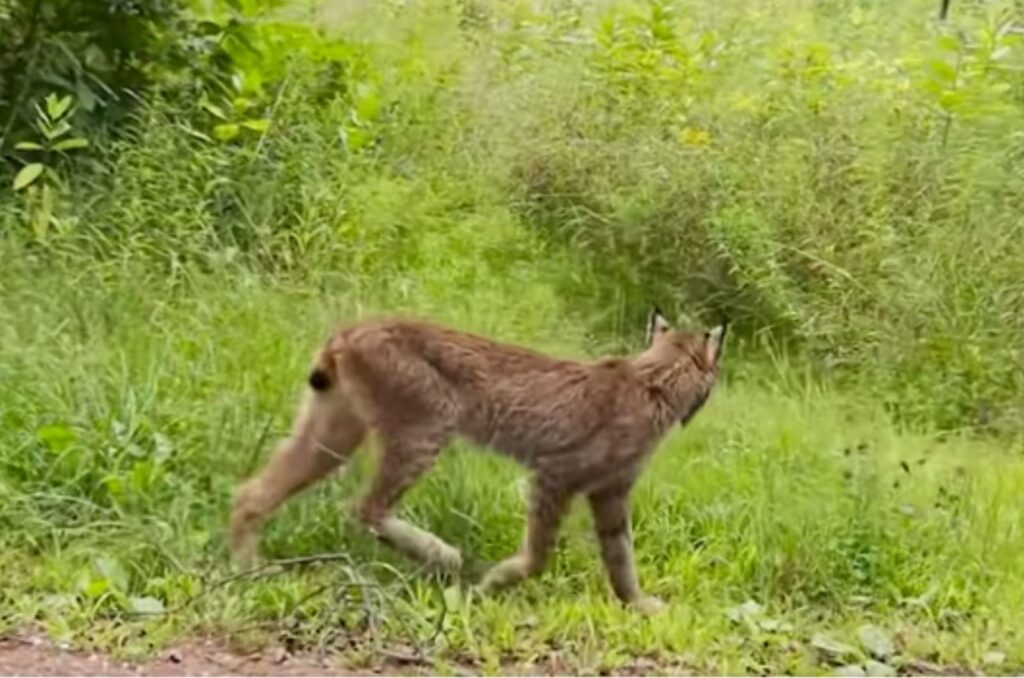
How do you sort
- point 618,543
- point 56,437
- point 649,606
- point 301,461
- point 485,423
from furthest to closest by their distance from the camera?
point 56,437 < point 301,461 < point 485,423 < point 618,543 < point 649,606

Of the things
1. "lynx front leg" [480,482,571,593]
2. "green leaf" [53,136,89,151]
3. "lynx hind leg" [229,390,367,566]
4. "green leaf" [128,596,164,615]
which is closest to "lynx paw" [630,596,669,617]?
"lynx front leg" [480,482,571,593]

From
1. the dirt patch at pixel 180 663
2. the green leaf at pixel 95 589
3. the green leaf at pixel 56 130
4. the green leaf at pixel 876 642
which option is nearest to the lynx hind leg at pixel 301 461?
the green leaf at pixel 95 589

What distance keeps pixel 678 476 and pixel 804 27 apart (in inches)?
203

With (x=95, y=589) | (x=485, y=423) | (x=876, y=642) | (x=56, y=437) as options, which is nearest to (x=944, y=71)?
(x=485, y=423)

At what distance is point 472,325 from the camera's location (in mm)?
8219

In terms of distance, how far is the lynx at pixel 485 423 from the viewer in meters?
6.32

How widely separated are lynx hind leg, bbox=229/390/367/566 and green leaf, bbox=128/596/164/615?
1.67ft

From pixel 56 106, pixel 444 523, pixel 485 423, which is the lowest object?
pixel 444 523

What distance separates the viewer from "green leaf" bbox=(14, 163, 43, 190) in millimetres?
8398

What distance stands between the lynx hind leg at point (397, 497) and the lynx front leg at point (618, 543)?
47 cm

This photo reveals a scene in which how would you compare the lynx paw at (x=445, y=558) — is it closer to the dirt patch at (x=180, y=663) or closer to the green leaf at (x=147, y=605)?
the dirt patch at (x=180, y=663)

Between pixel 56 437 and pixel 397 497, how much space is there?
3.98 ft

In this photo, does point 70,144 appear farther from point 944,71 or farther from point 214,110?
point 944,71

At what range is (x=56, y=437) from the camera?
6.69 meters
